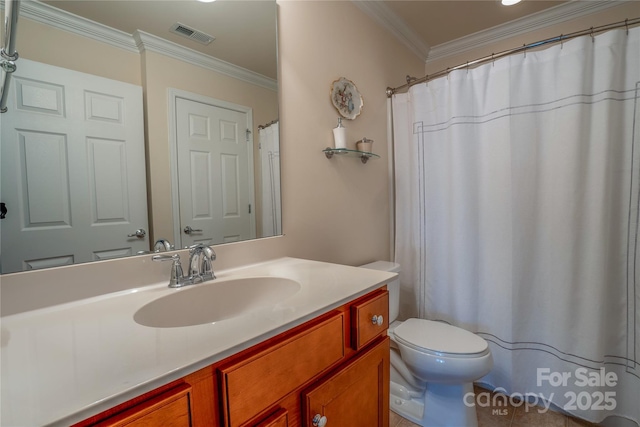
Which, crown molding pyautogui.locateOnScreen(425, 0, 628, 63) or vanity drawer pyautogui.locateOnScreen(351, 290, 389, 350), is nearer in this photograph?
vanity drawer pyautogui.locateOnScreen(351, 290, 389, 350)

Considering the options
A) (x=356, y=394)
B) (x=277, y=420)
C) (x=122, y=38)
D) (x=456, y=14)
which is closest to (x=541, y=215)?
(x=356, y=394)

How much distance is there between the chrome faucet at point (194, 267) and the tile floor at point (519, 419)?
4.15 feet

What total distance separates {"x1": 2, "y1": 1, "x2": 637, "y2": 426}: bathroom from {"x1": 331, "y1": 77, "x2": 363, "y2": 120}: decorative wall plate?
4 centimetres

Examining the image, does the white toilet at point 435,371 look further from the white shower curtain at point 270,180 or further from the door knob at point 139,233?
the door knob at point 139,233

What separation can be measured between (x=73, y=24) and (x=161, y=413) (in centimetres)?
101

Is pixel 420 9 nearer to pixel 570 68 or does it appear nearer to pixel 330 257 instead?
pixel 570 68

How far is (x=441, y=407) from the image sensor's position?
55.9 inches

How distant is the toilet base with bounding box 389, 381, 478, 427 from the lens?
1.38 meters

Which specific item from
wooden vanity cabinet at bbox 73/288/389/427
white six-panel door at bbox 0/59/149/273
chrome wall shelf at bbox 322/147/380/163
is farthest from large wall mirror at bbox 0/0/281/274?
wooden vanity cabinet at bbox 73/288/389/427

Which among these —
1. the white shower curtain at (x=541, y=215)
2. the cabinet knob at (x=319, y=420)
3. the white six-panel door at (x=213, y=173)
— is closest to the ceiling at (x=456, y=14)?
the white shower curtain at (x=541, y=215)

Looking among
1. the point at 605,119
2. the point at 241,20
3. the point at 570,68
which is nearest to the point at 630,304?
the point at 605,119

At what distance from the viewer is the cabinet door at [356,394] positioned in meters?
0.73

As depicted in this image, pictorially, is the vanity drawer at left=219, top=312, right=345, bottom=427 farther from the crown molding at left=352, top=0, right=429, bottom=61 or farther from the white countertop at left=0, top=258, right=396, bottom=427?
the crown molding at left=352, top=0, right=429, bottom=61

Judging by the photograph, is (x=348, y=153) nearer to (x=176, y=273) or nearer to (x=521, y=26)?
(x=176, y=273)
